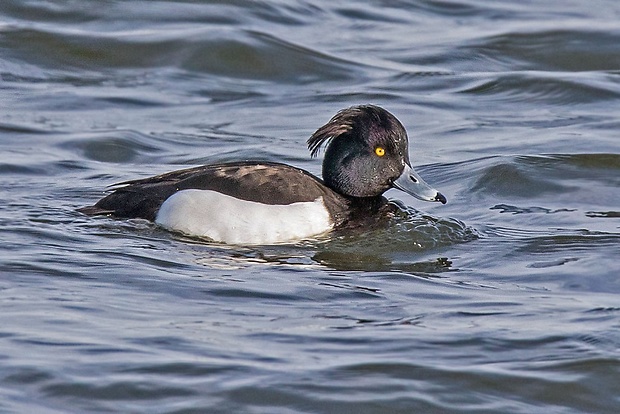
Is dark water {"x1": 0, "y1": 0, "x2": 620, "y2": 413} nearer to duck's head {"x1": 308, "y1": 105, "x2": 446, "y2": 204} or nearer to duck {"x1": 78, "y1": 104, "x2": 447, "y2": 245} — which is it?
duck {"x1": 78, "y1": 104, "x2": 447, "y2": 245}

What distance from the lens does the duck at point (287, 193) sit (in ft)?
29.9

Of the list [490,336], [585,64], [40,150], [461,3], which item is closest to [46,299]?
[490,336]

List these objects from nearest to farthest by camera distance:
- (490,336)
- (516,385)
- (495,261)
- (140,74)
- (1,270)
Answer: (516,385) → (490,336) → (1,270) → (495,261) → (140,74)

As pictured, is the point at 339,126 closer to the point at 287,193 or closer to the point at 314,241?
the point at 287,193

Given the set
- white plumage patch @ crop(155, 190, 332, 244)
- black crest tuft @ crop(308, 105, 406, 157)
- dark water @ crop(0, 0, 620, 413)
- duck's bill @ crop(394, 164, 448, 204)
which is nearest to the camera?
dark water @ crop(0, 0, 620, 413)

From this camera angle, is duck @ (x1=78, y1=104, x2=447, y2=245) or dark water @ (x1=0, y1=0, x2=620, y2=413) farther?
duck @ (x1=78, y1=104, x2=447, y2=245)

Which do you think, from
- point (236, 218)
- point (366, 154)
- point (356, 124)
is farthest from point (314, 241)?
point (356, 124)

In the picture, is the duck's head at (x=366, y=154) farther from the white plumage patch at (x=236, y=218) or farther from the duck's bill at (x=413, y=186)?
the white plumage patch at (x=236, y=218)

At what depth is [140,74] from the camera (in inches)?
604

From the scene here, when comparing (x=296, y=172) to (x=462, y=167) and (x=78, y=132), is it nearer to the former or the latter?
(x=462, y=167)

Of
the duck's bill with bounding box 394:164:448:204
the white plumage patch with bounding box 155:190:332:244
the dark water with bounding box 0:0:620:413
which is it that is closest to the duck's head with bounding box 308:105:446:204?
the duck's bill with bounding box 394:164:448:204

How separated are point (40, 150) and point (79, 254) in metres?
3.70

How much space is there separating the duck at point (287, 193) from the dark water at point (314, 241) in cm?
16

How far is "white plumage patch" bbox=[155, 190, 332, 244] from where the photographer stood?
908 centimetres
